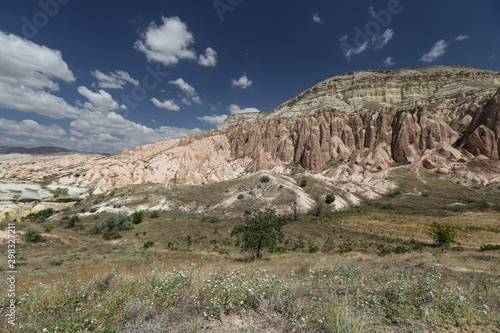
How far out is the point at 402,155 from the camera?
2283 inches

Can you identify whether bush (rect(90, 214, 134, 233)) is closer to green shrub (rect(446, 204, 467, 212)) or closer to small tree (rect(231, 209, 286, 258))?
small tree (rect(231, 209, 286, 258))

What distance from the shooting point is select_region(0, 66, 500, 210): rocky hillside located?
5181 cm

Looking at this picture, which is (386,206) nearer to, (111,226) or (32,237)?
(111,226)

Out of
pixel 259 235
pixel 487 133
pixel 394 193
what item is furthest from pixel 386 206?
pixel 487 133

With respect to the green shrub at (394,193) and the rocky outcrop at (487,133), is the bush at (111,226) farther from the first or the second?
the rocky outcrop at (487,133)

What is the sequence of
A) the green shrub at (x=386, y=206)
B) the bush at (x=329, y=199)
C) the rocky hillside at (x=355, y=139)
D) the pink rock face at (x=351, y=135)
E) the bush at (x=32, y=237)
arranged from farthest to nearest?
1. the pink rock face at (x=351, y=135)
2. the rocky hillside at (x=355, y=139)
3. the bush at (x=329, y=199)
4. the green shrub at (x=386, y=206)
5. the bush at (x=32, y=237)

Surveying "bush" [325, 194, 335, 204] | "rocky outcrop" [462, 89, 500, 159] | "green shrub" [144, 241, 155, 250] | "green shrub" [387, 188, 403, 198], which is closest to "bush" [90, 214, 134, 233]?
"green shrub" [144, 241, 155, 250]

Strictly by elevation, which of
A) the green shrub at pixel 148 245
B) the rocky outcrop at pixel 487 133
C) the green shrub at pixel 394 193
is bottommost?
the green shrub at pixel 148 245

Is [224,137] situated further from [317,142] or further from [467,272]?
[467,272]

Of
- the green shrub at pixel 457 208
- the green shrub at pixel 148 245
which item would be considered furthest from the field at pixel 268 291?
the green shrub at pixel 457 208

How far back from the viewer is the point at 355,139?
2736 inches

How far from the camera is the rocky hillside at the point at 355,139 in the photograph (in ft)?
170

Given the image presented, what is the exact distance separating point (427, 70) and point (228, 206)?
115323 mm

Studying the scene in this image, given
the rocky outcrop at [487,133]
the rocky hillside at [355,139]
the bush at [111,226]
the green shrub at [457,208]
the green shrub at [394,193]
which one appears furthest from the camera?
the rocky hillside at [355,139]
